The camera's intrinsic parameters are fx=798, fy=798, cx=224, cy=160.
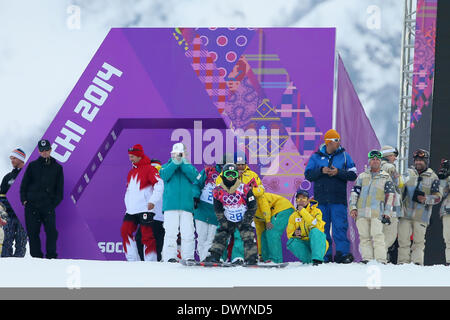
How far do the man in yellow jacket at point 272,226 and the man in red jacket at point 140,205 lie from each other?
132cm

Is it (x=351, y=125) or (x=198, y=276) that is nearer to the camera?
(x=198, y=276)

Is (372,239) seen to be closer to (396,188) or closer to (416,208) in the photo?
(396,188)

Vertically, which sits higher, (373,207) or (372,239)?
(373,207)

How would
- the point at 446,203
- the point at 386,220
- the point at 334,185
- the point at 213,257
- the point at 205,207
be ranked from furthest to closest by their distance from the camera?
the point at 446,203, the point at 205,207, the point at 334,185, the point at 386,220, the point at 213,257

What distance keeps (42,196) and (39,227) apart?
1.36 ft

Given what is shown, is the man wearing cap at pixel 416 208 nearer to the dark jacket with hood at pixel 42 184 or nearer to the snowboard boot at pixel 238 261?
the snowboard boot at pixel 238 261

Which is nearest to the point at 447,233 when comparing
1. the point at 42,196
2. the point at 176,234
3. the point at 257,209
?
the point at 257,209

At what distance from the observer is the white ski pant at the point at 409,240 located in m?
9.62

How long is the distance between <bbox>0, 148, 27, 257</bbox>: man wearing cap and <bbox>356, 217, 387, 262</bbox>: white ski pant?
4612 millimetres

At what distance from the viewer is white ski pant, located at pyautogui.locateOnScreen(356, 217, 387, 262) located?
8.91 meters

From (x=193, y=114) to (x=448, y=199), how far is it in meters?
3.54

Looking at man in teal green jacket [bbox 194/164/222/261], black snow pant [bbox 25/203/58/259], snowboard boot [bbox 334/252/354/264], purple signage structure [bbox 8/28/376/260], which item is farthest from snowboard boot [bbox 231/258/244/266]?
black snow pant [bbox 25/203/58/259]

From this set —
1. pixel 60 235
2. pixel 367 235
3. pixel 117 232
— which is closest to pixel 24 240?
pixel 60 235

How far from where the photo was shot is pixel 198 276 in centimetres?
753
